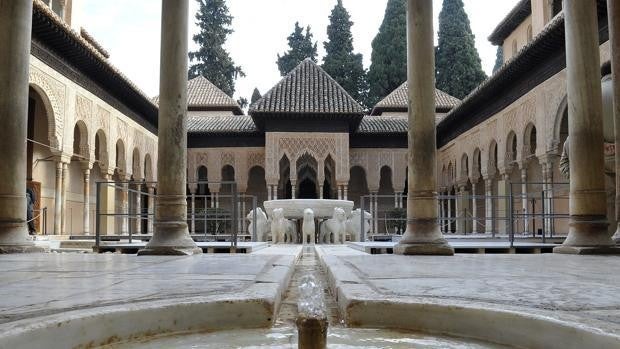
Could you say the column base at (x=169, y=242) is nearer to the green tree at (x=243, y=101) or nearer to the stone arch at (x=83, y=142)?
the stone arch at (x=83, y=142)

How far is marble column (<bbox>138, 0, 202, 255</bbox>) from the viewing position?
684 centimetres

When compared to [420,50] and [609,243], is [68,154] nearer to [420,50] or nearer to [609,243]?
[420,50]

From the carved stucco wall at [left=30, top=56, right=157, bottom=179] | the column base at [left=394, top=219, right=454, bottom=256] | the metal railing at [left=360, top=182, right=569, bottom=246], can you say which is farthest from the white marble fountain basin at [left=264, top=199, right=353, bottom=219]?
the column base at [left=394, top=219, right=454, bottom=256]

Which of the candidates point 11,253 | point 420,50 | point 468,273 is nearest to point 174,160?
point 11,253

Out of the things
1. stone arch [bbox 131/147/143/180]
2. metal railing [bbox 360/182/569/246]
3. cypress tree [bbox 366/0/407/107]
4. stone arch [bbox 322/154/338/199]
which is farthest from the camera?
cypress tree [bbox 366/0/407/107]

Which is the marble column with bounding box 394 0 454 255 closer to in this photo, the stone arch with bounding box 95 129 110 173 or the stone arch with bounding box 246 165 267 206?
the stone arch with bounding box 95 129 110 173

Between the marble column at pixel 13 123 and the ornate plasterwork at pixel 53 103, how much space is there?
8818 mm

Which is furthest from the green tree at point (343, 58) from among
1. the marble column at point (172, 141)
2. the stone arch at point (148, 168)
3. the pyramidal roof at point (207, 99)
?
the marble column at point (172, 141)

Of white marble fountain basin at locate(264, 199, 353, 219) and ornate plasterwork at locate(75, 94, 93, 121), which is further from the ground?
ornate plasterwork at locate(75, 94, 93, 121)

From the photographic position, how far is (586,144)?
6848 millimetres

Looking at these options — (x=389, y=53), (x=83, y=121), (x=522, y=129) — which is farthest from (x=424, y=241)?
(x=389, y=53)

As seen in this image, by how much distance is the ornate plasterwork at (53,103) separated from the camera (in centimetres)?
1559

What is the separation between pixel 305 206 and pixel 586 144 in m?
9.60

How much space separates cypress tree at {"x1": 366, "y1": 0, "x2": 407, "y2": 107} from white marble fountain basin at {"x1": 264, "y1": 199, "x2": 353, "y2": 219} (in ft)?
76.6
